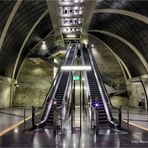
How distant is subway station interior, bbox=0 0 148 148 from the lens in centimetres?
1120

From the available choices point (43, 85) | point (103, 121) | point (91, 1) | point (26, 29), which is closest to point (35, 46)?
point (43, 85)

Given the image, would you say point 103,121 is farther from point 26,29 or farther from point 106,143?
point 26,29

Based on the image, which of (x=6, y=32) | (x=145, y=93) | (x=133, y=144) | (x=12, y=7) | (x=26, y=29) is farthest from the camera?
(x=145, y=93)

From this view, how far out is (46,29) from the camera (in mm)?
33188

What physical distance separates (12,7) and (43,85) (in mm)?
16005

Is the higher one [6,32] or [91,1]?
[6,32]

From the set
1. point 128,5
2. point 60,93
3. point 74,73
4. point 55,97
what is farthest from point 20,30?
point 74,73

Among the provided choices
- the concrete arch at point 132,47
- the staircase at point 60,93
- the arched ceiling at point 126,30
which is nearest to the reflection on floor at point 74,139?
the staircase at point 60,93

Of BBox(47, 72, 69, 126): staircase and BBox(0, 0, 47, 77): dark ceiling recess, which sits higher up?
BBox(0, 0, 47, 77): dark ceiling recess

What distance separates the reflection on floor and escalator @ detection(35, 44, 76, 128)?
61.2 inches

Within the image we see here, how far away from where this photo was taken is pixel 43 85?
3594 cm

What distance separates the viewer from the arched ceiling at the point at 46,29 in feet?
74.3

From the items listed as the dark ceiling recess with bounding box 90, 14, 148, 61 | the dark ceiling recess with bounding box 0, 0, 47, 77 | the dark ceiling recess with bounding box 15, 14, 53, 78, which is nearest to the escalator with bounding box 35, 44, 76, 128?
the dark ceiling recess with bounding box 0, 0, 47, 77

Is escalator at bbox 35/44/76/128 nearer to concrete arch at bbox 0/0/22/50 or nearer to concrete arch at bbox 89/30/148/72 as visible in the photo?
concrete arch at bbox 0/0/22/50
